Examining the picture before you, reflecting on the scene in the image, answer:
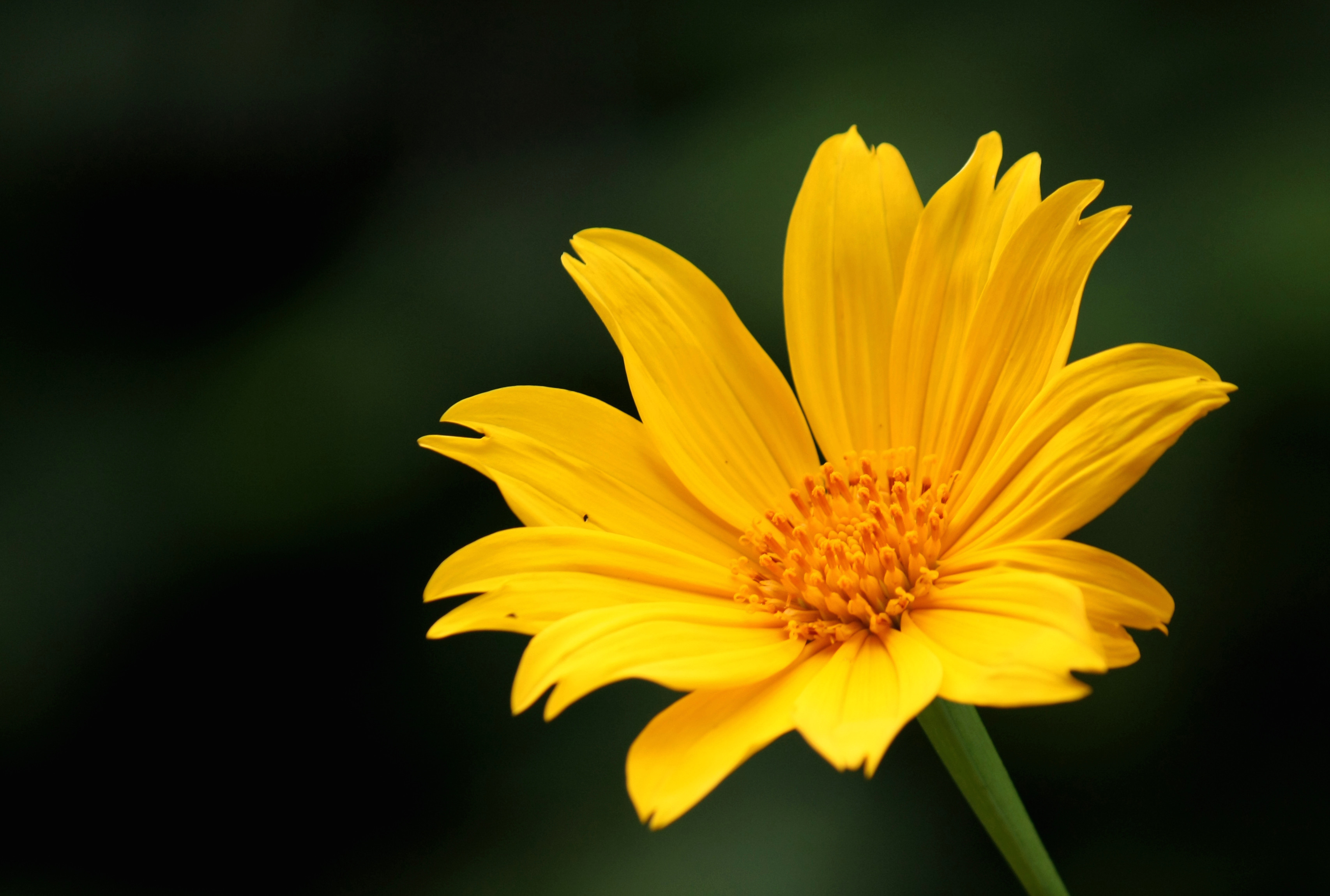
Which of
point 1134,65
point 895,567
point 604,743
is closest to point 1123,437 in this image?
point 895,567

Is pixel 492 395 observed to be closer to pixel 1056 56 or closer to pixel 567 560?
pixel 567 560

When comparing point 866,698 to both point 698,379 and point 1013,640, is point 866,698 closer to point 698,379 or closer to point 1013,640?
point 1013,640

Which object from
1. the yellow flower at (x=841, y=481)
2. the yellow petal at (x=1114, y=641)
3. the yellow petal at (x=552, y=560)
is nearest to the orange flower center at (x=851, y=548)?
the yellow flower at (x=841, y=481)

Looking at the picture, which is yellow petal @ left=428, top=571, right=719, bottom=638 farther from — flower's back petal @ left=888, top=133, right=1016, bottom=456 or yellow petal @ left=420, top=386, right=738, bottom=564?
flower's back petal @ left=888, top=133, right=1016, bottom=456

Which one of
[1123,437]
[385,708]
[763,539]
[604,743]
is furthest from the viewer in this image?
[385,708]

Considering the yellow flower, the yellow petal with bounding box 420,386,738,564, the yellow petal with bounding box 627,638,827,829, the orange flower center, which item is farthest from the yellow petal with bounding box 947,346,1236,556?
the yellow petal with bounding box 420,386,738,564

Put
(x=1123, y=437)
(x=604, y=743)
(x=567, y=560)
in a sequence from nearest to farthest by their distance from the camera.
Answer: (x=1123, y=437)
(x=567, y=560)
(x=604, y=743)
